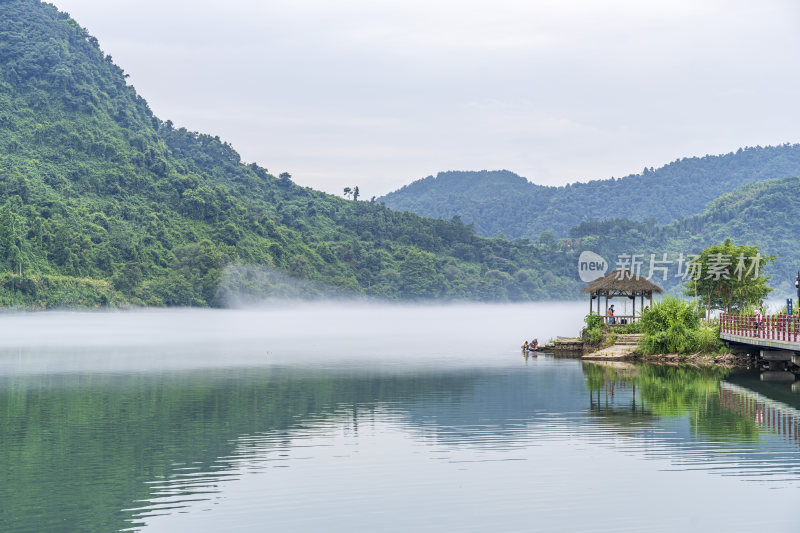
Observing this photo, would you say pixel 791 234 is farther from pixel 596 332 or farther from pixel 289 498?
pixel 289 498

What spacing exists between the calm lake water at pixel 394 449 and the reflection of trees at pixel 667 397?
4.6 inches

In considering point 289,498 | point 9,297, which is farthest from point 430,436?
point 9,297

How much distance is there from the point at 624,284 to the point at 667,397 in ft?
63.0

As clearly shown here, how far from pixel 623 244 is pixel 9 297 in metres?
122

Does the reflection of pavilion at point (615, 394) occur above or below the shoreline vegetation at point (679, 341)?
below

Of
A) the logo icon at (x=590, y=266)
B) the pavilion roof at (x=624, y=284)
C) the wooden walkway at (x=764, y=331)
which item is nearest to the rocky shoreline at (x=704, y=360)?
the wooden walkway at (x=764, y=331)

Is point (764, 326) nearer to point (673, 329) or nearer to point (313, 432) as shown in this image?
point (673, 329)

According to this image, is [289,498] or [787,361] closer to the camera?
[289,498]

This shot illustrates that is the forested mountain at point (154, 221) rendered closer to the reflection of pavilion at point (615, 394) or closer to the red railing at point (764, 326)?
the reflection of pavilion at point (615, 394)

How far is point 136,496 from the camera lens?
51.4 feet

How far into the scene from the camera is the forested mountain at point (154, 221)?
98625mm

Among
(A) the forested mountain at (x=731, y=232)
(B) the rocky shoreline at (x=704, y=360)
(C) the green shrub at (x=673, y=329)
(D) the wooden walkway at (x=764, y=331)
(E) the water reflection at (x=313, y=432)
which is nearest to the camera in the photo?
(E) the water reflection at (x=313, y=432)

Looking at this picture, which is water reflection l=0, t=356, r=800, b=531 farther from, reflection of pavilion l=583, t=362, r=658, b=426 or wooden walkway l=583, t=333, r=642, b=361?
wooden walkway l=583, t=333, r=642, b=361

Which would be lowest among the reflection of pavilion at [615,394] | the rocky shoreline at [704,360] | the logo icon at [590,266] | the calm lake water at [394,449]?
the calm lake water at [394,449]
